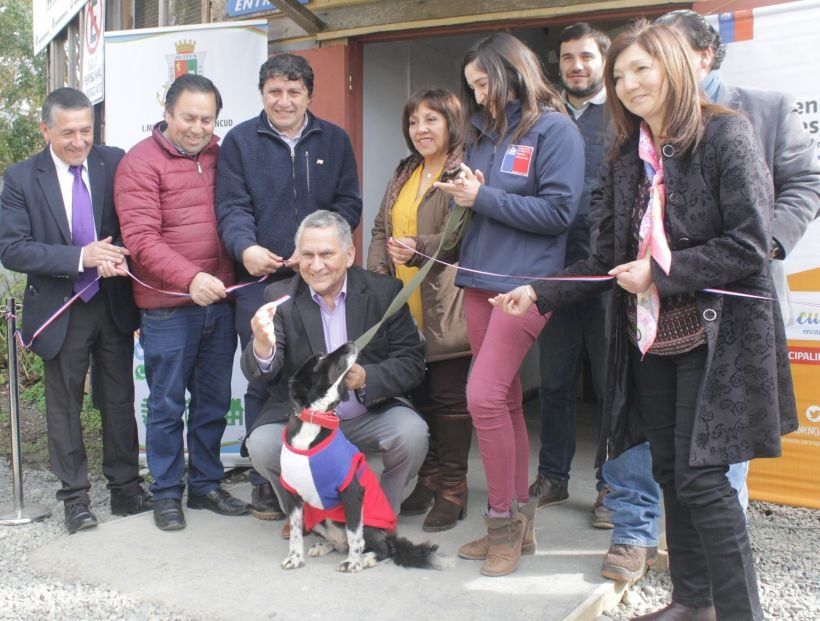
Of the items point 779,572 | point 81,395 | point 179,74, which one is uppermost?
point 179,74

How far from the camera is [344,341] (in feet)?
11.3

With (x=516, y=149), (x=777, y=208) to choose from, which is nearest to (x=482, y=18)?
(x=516, y=149)

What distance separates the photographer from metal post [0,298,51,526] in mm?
4133

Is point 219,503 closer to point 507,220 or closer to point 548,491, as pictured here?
point 548,491

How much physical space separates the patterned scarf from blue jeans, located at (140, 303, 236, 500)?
230 cm

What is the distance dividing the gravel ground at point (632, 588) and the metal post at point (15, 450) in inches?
2.5

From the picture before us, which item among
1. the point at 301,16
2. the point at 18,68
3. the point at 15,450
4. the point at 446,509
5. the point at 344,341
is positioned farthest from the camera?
the point at 18,68

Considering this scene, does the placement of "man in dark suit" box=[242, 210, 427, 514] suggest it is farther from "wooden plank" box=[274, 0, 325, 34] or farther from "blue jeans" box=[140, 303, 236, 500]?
"wooden plank" box=[274, 0, 325, 34]

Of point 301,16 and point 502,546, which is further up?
point 301,16

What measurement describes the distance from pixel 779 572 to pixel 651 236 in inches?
79.8

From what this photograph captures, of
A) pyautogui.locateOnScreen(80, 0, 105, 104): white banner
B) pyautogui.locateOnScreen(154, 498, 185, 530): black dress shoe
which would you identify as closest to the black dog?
pyautogui.locateOnScreen(154, 498, 185, 530): black dress shoe

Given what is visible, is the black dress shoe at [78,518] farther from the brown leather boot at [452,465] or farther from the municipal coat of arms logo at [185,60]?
the municipal coat of arms logo at [185,60]

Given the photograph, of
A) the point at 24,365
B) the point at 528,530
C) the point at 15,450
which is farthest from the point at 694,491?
the point at 24,365

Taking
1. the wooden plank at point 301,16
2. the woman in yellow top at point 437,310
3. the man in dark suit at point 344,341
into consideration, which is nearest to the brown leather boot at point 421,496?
the woman in yellow top at point 437,310
